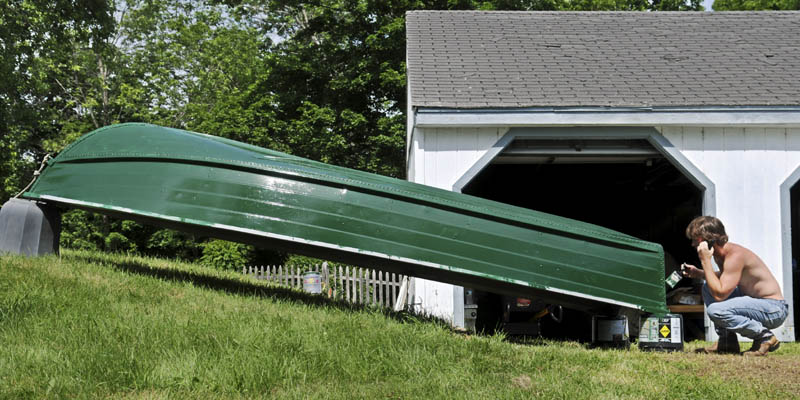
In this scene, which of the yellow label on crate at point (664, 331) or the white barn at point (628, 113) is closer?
the yellow label on crate at point (664, 331)

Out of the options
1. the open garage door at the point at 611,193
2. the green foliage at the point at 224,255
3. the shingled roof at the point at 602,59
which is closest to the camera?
the shingled roof at the point at 602,59

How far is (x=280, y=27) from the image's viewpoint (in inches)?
1137

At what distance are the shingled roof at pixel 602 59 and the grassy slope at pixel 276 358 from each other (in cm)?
405

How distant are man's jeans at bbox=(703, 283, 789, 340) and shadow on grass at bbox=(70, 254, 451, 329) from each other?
234 cm

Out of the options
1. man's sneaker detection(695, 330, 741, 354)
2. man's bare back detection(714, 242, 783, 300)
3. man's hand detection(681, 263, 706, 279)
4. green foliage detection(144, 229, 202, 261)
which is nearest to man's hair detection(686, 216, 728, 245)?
man's bare back detection(714, 242, 783, 300)

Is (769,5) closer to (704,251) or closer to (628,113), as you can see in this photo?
(628,113)

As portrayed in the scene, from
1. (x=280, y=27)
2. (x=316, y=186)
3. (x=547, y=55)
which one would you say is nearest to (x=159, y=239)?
(x=280, y=27)

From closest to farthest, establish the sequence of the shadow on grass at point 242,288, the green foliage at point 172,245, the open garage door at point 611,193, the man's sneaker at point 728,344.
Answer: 1. the man's sneaker at point 728,344
2. the shadow on grass at point 242,288
3. the open garage door at point 611,193
4. the green foliage at point 172,245

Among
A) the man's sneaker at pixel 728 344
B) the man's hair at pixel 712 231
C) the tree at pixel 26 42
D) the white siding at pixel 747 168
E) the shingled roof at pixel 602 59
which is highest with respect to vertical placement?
the tree at pixel 26 42

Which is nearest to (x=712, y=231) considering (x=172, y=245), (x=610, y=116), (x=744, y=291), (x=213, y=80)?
(x=744, y=291)

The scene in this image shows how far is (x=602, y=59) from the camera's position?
35.4 ft

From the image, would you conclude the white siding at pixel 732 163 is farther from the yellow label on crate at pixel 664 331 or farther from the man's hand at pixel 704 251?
the man's hand at pixel 704 251

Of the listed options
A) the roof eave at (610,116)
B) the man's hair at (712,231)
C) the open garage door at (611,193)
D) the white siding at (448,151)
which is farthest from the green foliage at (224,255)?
the man's hair at (712,231)

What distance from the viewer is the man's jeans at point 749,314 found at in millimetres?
5992
